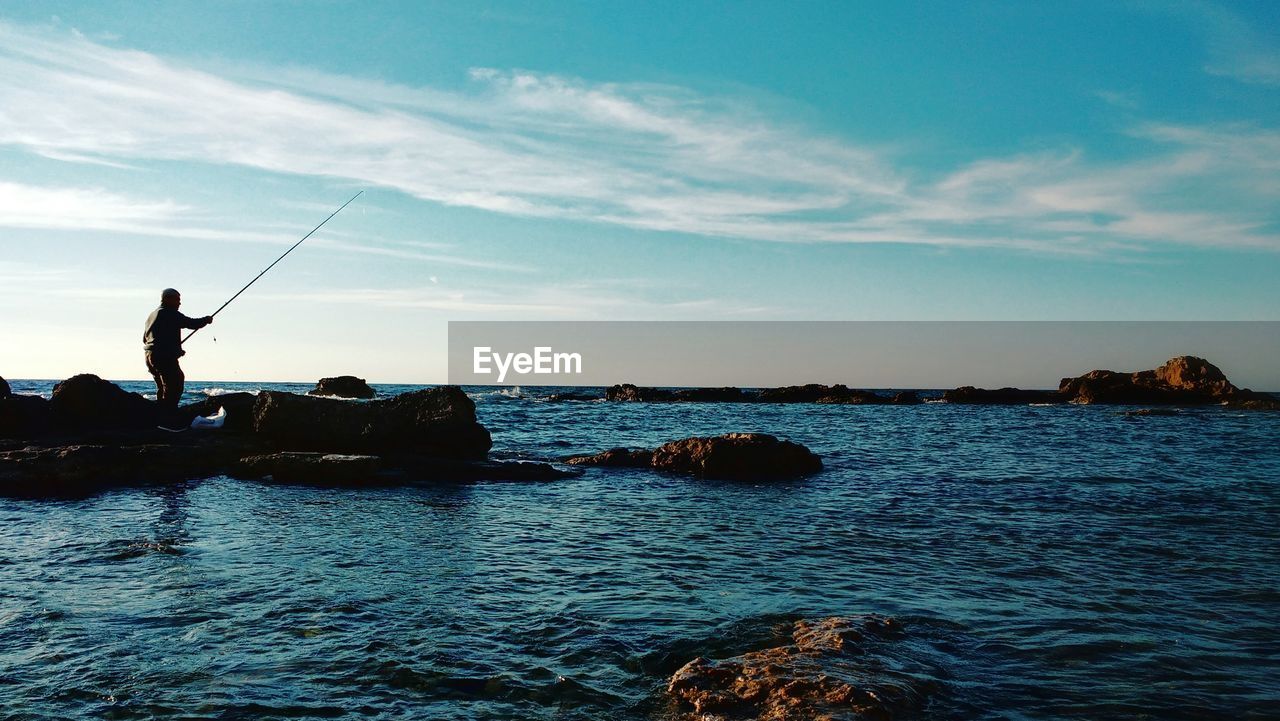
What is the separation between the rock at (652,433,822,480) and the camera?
1859 centimetres

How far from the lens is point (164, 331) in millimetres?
15984

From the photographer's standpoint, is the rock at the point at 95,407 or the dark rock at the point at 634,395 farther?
the dark rock at the point at 634,395

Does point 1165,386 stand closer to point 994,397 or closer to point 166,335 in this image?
point 994,397

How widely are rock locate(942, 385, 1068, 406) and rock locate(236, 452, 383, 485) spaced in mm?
80299

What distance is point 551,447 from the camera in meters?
25.7

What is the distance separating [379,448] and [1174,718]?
51.8ft

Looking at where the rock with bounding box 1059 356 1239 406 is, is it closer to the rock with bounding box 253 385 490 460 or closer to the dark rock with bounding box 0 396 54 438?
the rock with bounding box 253 385 490 460

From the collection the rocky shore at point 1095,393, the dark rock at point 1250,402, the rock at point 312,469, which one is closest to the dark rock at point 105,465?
the rock at point 312,469

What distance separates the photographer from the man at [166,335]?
16.0 metres

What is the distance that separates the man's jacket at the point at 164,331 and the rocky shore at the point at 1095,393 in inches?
2636

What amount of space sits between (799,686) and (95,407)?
60.9ft

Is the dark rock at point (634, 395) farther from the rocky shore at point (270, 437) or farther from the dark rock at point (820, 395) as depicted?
the rocky shore at point (270, 437)

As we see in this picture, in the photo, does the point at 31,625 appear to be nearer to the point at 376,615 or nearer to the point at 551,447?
the point at 376,615

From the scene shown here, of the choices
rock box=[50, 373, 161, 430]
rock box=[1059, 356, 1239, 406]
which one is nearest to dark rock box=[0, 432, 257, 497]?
rock box=[50, 373, 161, 430]
